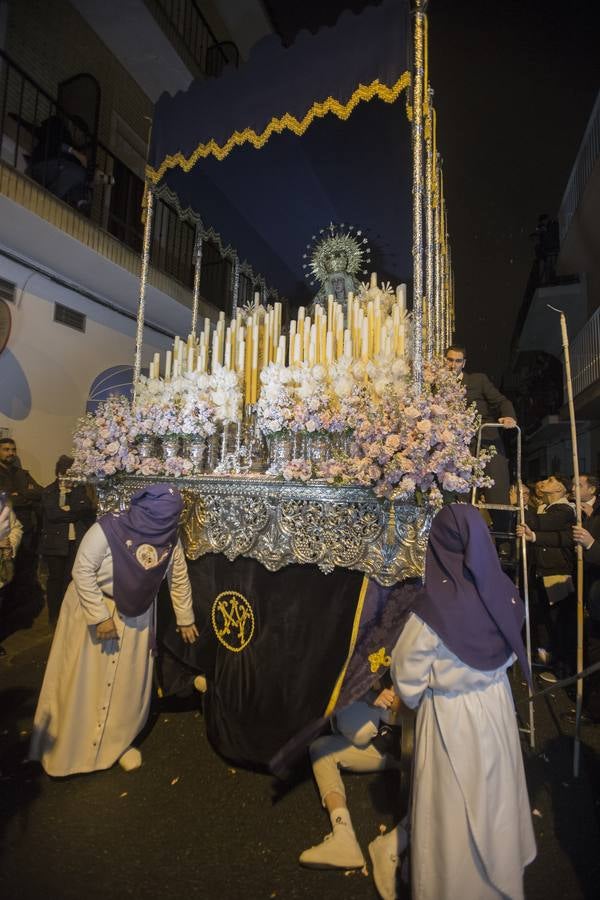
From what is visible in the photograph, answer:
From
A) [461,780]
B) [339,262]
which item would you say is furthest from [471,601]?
[339,262]

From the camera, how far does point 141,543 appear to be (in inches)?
124

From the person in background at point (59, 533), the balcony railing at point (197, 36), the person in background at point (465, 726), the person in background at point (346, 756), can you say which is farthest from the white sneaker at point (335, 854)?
the balcony railing at point (197, 36)

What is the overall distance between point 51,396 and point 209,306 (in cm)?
400

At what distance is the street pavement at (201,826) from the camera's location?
221cm

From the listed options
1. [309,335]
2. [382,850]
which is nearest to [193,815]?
[382,850]

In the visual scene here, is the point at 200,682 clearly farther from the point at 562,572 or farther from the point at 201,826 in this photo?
the point at 562,572

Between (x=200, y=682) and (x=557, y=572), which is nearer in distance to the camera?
(x=200, y=682)

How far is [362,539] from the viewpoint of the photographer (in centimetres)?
307

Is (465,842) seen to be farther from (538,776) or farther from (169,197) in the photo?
(169,197)

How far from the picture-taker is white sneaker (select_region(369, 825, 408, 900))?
85.6 inches

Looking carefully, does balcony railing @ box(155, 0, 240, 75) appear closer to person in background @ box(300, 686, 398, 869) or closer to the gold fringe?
the gold fringe

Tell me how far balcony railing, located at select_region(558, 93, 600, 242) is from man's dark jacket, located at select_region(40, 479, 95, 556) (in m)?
10.3

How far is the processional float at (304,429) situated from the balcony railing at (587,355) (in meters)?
8.64

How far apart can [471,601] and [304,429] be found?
164cm
